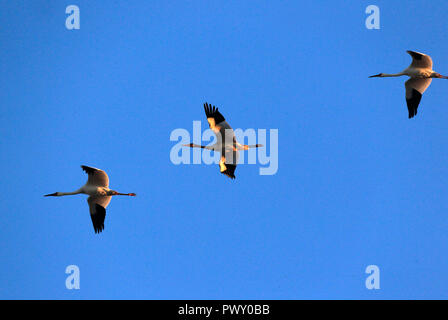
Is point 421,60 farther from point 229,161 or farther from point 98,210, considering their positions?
point 98,210

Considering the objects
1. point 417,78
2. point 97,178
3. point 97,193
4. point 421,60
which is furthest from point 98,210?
point 421,60

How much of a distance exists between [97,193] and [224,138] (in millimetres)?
4800

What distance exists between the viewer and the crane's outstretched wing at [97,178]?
78.8 ft

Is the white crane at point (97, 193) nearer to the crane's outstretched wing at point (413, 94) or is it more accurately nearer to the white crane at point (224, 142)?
the white crane at point (224, 142)

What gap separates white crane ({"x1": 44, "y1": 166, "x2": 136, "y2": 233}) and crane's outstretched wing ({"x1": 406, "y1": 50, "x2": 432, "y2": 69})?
11.3m

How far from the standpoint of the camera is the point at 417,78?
26.2 meters

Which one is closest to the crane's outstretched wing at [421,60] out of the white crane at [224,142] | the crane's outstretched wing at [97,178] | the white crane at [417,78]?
the white crane at [417,78]

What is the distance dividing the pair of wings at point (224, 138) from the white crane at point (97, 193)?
3.68 metres

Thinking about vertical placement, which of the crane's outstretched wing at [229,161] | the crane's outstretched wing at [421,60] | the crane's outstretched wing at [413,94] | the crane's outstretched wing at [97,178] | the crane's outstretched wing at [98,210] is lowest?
the crane's outstretched wing at [98,210]

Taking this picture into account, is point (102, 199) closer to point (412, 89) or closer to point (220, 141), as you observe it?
point (220, 141)

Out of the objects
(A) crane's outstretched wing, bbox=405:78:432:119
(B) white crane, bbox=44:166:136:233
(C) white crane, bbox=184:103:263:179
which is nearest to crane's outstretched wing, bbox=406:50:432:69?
(A) crane's outstretched wing, bbox=405:78:432:119
